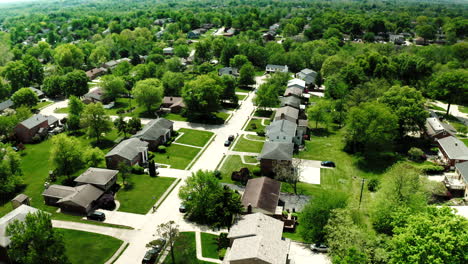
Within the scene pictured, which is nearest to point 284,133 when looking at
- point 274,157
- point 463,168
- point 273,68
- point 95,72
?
point 274,157

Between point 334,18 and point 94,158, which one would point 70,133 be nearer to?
point 94,158

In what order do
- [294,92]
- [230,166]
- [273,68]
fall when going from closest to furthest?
[230,166] → [294,92] → [273,68]

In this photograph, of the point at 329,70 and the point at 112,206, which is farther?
the point at 329,70

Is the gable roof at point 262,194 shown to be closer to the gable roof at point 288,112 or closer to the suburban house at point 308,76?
the gable roof at point 288,112

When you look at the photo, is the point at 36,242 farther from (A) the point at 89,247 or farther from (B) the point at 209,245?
(B) the point at 209,245

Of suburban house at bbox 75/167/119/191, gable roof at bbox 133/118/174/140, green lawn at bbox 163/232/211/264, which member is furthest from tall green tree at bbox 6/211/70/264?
gable roof at bbox 133/118/174/140

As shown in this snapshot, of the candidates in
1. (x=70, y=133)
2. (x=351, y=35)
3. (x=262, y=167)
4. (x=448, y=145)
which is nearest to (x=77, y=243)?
(x=262, y=167)
